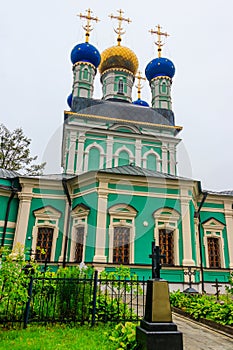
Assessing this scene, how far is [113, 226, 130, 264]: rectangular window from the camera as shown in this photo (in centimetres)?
958

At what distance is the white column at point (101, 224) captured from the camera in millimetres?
9305

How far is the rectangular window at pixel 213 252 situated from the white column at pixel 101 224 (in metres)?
5.20

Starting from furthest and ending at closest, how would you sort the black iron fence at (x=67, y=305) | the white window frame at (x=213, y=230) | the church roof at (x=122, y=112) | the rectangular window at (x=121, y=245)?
the church roof at (x=122, y=112), the white window frame at (x=213, y=230), the rectangular window at (x=121, y=245), the black iron fence at (x=67, y=305)

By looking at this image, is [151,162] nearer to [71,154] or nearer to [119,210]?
[71,154]

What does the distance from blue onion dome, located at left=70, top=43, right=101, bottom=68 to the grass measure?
16.6 meters

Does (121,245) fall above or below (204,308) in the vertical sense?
above

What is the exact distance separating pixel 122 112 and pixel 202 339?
47.9ft

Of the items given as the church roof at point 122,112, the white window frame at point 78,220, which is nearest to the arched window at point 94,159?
the church roof at point 122,112

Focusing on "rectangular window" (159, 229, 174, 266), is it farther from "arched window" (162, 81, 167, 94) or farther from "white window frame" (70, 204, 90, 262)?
"arched window" (162, 81, 167, 94)

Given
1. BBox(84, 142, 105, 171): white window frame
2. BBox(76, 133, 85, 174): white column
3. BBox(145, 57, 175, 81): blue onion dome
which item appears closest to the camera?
BBox(76, 133, 85, 174): white column

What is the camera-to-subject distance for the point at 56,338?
3902 millimetres

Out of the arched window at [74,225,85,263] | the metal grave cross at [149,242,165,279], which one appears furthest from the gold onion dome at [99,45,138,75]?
the metal grave cross at [149,242,165,279]

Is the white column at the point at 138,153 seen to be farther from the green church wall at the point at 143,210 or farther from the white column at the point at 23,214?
the white column at the point at 23,214

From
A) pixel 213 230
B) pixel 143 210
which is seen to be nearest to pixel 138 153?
pixel 213 230
